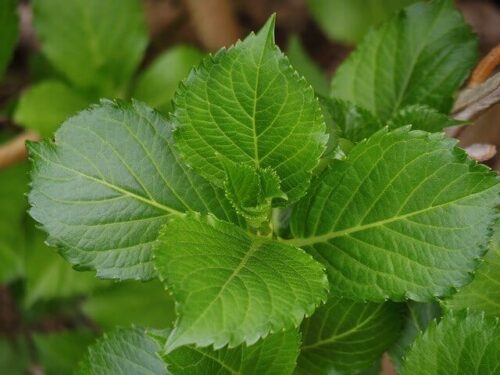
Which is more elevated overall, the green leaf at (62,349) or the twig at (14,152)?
the twig at (14,152)

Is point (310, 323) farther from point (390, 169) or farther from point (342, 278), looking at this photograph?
point (390, 169)

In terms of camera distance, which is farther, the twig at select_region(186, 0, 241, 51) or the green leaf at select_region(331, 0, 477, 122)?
the twig at select_region(186, 0, 241, 51)

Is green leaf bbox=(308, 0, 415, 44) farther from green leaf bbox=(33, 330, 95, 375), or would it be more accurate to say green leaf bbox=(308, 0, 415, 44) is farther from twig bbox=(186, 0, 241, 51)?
green leaf bbox=(33, 330, 95, 375)

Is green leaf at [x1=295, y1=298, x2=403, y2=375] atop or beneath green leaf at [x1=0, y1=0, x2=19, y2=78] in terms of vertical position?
beneath

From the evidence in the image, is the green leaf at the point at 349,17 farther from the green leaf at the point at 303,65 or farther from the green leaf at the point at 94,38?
the green leaf at the point at 94,38

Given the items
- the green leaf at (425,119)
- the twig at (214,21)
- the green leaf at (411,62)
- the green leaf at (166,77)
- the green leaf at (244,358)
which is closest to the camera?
the green leaf at (244,358)

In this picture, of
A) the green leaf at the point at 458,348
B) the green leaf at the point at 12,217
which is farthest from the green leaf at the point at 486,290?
the green leaf at the point at 12,217

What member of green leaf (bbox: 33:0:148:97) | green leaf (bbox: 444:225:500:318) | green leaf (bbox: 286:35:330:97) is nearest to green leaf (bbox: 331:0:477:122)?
green leaf (bbox: 444:225:500:318)
